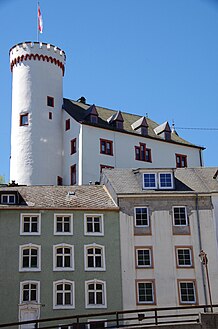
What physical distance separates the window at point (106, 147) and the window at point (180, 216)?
20036 mm

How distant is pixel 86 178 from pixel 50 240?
18.8 m

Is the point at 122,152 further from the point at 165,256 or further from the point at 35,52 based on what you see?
the point at 165,256

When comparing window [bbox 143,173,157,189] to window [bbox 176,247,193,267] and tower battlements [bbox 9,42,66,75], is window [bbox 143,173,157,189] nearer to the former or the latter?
window [bbox 176,247,193,267]

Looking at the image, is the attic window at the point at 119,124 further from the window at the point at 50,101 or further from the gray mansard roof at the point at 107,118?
the window at the point at 50,101

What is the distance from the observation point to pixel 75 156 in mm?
63688

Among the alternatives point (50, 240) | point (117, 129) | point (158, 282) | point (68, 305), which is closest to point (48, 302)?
point (68, 305)

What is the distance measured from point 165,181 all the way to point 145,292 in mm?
9421

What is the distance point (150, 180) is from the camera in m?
47.0

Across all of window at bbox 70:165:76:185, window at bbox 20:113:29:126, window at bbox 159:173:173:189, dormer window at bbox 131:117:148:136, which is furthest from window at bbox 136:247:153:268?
window at bbox 20:113:29:126

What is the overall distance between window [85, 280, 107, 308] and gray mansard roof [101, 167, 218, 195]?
23.7 feet

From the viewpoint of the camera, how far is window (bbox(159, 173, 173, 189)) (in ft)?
153

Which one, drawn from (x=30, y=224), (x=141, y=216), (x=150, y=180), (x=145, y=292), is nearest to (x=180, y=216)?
(x=141, y=216)

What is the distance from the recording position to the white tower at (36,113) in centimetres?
6450

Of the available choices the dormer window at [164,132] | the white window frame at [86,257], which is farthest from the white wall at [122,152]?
the white window frame at [86,257]
